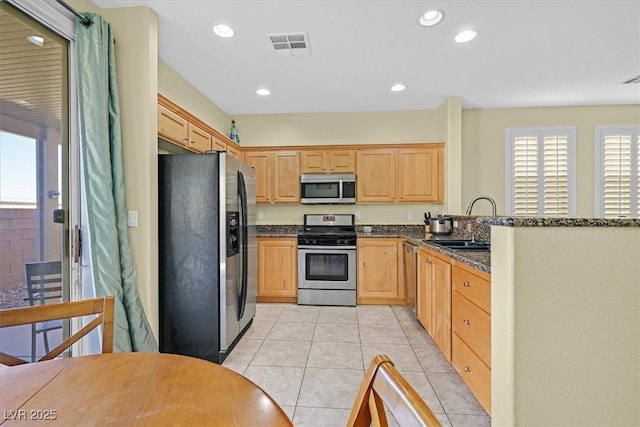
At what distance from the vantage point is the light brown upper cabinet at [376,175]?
412 cm

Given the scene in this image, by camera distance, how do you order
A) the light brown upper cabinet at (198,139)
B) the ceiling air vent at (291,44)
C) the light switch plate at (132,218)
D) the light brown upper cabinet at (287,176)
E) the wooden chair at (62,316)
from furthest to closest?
the light brown upper cabinet at (287,176)
the light brown upper cabinet at (198,139)
the ceiling air vent at (291,44)
the light switch plate at (132,218)
the wooden chair at (62,316)

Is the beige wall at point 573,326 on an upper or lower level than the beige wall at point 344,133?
lower

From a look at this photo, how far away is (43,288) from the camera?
177 cm

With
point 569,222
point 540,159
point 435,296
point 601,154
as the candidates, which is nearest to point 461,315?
point 435,296

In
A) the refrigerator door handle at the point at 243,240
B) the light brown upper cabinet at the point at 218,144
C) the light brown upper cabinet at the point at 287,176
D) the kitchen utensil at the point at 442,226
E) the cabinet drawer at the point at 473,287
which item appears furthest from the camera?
the light brown upper cabinet at the point at 287,176

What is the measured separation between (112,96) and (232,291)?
66.1 inches

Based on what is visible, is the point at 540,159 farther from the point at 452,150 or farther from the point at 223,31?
the point at 223,31

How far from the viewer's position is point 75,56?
1.89 meters

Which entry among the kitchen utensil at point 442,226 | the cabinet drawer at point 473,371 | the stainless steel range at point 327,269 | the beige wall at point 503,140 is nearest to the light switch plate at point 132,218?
the stainless steel range at point 327,269

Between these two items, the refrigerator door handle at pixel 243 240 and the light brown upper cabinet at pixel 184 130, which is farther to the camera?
the refrigerator door handle at pixel 243 240

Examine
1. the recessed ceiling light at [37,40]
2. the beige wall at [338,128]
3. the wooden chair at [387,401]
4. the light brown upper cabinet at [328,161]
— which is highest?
the beige wall at [338,128]

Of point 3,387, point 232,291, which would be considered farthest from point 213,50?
point 3,387

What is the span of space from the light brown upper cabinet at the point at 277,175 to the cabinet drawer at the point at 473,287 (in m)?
2.68

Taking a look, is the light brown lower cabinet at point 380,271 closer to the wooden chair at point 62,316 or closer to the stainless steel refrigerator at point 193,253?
the stainless steel refrigerator at point 193,253
